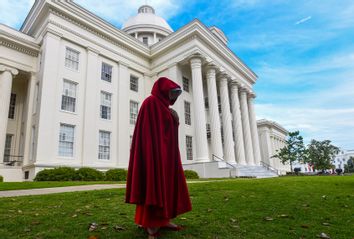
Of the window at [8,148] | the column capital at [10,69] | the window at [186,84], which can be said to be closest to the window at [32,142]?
the window at [8,148]

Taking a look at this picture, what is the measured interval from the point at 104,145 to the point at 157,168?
19571mm

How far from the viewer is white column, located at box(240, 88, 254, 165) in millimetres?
30797

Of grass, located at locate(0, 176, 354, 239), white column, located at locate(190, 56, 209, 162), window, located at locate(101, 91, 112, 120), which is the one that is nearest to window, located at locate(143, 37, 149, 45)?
white column, located at locate(190, 56, 209, 162)

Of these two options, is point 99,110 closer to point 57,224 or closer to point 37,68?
point 37,68

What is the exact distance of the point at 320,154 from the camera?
162 ft

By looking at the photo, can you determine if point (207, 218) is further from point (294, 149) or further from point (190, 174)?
point (294, 149)

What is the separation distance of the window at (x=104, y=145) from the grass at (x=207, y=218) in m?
14.9

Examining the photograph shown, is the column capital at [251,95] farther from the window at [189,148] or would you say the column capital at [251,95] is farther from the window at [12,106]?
the window at [12,106]

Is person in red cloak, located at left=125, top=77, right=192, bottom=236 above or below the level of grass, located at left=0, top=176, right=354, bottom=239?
above

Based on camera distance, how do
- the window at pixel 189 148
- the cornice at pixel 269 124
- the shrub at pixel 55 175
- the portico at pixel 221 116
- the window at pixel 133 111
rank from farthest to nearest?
the cornice at pixel 269 124 < the window at pixel 189 148 < the window at pixel 133 111 < the portico at pixel 221 116 < the shrub at pixel 55 175

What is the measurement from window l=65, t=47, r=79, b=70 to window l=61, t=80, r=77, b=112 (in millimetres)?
1502

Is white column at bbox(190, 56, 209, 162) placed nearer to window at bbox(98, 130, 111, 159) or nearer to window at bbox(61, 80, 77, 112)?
window at bbox(98, 130, 111, 159)

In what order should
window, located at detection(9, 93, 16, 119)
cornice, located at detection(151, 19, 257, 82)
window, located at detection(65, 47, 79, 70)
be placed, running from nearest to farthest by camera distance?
window, located at detection(65, 47, 79, 70), window, located at detection(9, 93, 16, 119), cornice, located at detection(151, 19, 257, 82)

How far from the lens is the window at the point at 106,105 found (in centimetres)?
2286
